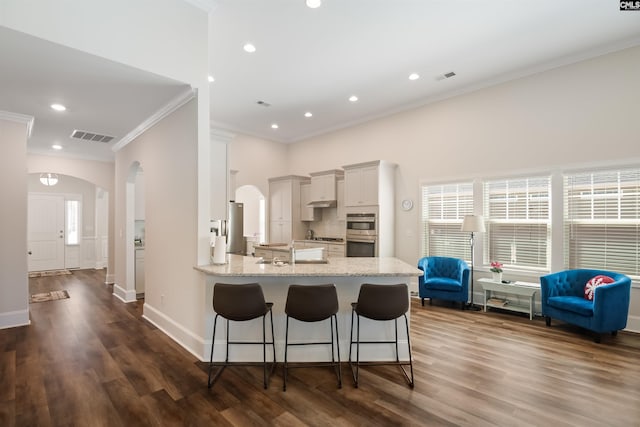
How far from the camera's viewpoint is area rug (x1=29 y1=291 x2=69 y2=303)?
5700mm

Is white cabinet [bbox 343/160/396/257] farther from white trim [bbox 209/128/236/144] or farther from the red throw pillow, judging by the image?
the red throw pillow

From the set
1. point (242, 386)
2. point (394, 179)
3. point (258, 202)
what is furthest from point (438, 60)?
point (258, 202)

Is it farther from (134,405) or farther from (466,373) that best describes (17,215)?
(466,373)

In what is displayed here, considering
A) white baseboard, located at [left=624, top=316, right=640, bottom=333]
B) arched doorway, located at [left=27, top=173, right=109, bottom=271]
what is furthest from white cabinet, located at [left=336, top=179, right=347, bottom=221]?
arched doorway, located at [left=27, top=173, right=109, bottom=271]

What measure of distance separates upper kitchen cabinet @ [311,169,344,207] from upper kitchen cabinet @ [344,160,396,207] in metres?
0.50

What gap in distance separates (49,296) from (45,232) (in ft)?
12.4

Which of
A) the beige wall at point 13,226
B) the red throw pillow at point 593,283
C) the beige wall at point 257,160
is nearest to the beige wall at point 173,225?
the beige wall at point 13,226

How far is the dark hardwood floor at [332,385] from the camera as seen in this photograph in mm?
2318

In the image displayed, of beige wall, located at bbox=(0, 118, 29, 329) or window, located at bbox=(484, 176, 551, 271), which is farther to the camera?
window, located at bbox=(484, 176, 551, 271)

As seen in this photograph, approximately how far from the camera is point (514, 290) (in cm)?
466

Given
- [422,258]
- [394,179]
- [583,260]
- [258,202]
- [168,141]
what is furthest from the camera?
[258,202]

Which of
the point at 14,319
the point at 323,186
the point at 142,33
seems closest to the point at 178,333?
the point at 14,319

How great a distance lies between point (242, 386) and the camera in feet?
8.96

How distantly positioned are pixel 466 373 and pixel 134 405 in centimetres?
289
